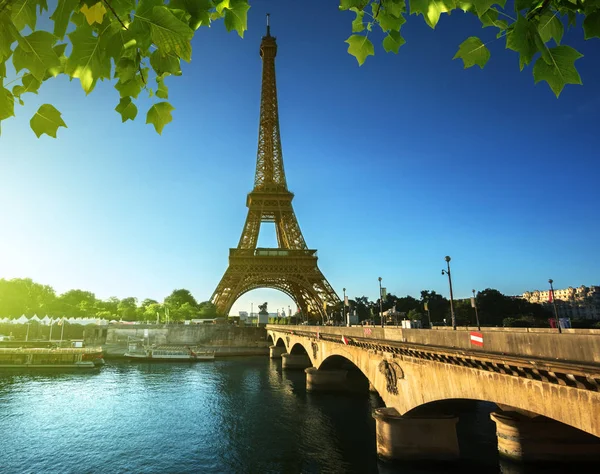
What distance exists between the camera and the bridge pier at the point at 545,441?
17906mm

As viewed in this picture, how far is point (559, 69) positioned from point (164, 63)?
2.36 meters

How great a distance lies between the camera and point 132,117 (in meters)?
2.81

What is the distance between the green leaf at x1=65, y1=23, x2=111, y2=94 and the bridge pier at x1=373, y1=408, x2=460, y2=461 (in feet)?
64.2

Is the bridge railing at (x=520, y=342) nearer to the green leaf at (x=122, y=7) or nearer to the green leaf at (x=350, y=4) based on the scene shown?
the green leaf at (x=350, y=4)

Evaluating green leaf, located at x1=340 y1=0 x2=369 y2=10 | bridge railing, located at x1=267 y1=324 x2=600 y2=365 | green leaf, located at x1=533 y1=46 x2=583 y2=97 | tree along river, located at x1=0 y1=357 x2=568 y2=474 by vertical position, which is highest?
green leaf, located at x1=340 y1=0 x2=369 y2=10

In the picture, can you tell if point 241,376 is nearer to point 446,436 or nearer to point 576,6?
point 446,436

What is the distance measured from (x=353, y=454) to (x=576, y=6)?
76.1 feet

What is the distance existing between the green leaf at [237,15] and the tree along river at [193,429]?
2025 centimetres

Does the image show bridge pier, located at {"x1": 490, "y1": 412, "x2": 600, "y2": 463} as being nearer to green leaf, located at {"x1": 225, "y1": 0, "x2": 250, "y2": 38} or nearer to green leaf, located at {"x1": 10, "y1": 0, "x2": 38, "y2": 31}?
green leaf, located at {"x1": 225, "y1": 0, "x2": 250, "y2": 38}

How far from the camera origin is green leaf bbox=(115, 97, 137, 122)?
2705mm

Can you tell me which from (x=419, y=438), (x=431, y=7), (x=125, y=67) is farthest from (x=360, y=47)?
(x=419, y=438)

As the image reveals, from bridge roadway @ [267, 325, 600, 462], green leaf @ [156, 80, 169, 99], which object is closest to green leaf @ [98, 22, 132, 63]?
green leaf @ [156, 80, 169, 99]

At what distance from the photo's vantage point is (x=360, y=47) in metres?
2.93

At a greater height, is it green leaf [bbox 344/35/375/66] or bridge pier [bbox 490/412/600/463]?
green leaf [bbox 344/35/375/66]
